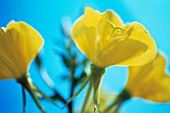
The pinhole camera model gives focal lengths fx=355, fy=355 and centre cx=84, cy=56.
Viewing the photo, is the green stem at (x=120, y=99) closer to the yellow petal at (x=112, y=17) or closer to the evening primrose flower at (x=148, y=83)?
the evening primrose flower at (x=148, y=83)

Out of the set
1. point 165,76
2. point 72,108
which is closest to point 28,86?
point 72,108

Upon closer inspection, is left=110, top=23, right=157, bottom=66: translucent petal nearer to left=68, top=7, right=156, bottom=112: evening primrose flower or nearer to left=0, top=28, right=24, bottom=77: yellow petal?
left=68, top=7, right=156, bottom=112: evening primrose flower

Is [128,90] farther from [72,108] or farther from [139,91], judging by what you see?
[72,108]

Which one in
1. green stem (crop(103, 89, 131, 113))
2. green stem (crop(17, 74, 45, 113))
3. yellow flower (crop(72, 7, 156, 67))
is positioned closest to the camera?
yellow flower (crop(72, 7, 156, 67))

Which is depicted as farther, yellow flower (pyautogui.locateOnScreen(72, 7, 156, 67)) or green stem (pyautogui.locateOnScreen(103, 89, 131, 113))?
green stem (pyautogui.locateOnScreen(103, 89, 131, 113))

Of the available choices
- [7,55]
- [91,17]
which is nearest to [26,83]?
[7,55]

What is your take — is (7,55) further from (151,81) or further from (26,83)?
(151,81)

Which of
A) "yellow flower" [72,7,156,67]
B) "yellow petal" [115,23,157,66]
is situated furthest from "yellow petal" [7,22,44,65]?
"yellow petal" [115,23,157,66]
